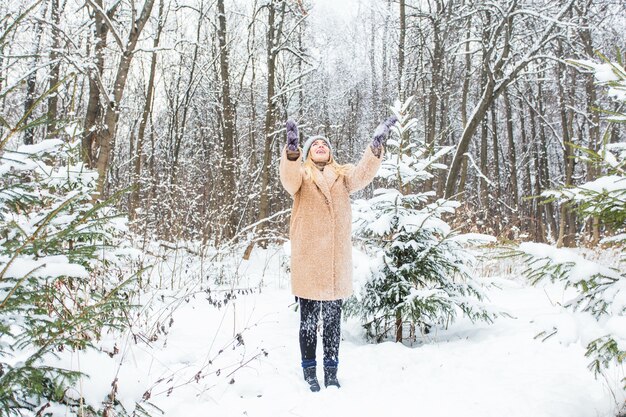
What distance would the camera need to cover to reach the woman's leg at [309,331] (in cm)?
298

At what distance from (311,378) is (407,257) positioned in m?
1.54

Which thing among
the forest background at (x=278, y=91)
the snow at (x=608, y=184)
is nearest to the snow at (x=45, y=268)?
the forest background at (x=278, y=91)

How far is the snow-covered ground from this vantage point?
7.88 ft

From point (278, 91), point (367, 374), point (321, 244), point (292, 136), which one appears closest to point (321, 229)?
point (321, 244)

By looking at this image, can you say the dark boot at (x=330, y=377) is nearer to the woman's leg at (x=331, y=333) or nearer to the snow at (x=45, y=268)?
the woman's leg at (x=331, y=333)

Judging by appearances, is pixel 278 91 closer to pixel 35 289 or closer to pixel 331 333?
pixel 331 333

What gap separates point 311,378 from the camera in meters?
2.93

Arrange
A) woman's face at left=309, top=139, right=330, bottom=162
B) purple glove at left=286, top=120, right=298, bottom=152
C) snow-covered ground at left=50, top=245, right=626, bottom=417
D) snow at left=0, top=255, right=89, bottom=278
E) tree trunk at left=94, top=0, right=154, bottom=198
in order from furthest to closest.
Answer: tree trunk at left=94, top=0, right=154, bottom=198
woman's face at left=309, top=139, right=330, bottom=162
purple glove at left=286, top=120, right=298, bottom=152
snow-covered ground at left=50, top=245, right=626, bottom=417
snow at left=0, top=255, right=89, bottom=278

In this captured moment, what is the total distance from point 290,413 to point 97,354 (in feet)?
3.95

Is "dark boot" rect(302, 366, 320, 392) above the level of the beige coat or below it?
below

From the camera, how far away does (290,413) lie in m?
2.55

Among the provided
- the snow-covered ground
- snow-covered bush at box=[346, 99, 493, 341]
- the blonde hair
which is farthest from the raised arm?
the snow-covered ground

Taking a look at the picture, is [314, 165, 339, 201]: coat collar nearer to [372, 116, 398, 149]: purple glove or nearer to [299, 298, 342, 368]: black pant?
[372, 116, 398, 149]: purple glove

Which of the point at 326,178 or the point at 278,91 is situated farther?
the point at 278,91
